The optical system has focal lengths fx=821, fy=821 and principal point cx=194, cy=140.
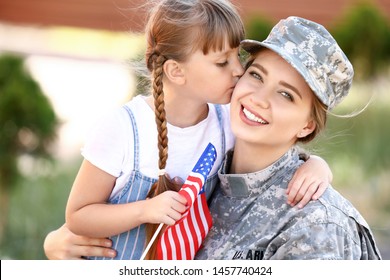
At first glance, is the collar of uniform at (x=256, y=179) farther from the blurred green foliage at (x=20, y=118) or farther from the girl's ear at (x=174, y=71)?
the blurred green foliage at (x=20, y=118)

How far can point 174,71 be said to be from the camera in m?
2.76

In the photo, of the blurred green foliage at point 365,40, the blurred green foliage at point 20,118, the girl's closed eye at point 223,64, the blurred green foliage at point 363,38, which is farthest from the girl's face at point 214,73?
the blurred green foliage at point 365,40

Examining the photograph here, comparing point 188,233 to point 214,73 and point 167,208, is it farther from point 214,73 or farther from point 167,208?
point 214,73

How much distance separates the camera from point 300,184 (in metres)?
2.53

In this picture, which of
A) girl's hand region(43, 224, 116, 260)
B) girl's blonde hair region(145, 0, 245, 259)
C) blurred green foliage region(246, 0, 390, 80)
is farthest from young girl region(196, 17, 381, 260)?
blurred green foliage region(246, 0, 390, 80)

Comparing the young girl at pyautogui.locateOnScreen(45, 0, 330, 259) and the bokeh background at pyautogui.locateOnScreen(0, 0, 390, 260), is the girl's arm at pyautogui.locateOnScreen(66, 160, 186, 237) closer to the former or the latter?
the young girl at pyautogui.locateOnScreen(45, 0, 330, 259)

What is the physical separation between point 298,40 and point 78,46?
6.20 meters

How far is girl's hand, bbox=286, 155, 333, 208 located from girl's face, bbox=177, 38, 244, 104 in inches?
13.8

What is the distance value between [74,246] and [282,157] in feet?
2.60

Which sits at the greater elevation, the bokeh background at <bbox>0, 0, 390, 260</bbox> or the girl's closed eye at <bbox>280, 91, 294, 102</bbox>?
the girl's closed eye at <bbox>280, 91, 294, 102</bbox>

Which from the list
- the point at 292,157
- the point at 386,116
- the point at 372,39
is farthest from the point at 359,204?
the point at 292,157

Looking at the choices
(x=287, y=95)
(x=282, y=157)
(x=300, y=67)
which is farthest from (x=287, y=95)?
(x=282, y=157)

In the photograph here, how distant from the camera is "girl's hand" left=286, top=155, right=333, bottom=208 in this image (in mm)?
2502
